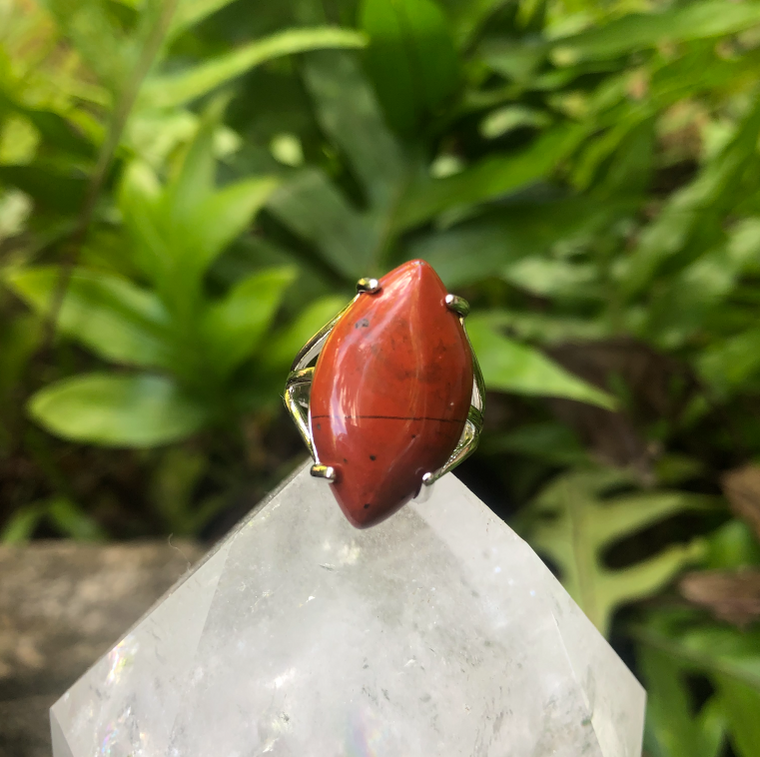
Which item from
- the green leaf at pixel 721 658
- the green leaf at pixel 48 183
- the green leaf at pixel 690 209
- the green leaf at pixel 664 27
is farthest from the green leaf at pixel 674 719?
the green leaf at pixel 48 183

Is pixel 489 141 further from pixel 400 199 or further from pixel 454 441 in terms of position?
pixel 454 441

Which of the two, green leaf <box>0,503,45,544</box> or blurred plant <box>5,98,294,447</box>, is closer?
blurred plant <box>5,98,294,447</box>

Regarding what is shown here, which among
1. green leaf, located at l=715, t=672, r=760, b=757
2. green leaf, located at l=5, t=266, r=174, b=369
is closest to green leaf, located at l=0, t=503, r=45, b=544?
green leaf, located at l=5, t=266, r=174, b=369

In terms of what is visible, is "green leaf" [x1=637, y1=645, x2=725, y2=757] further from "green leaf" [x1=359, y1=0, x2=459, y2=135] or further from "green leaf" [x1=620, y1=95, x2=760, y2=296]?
"green leaf" [x1=359, y1=0, x2=459, y2=135]

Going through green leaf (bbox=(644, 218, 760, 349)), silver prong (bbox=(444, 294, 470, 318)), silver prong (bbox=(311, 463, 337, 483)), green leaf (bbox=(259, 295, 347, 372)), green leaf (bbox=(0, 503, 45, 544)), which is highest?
silver prong (bbox=(444, 294, 470, 318))

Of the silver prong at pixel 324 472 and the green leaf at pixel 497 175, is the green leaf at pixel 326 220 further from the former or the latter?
the silver prong at pixel 324 472

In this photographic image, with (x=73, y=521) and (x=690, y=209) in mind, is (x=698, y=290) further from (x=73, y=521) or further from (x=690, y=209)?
(x=73, y=521)

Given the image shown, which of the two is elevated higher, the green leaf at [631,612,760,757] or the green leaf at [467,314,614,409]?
the green leaf at [467,314,614,409]

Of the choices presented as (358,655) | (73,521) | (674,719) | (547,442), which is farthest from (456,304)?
(73,521)
